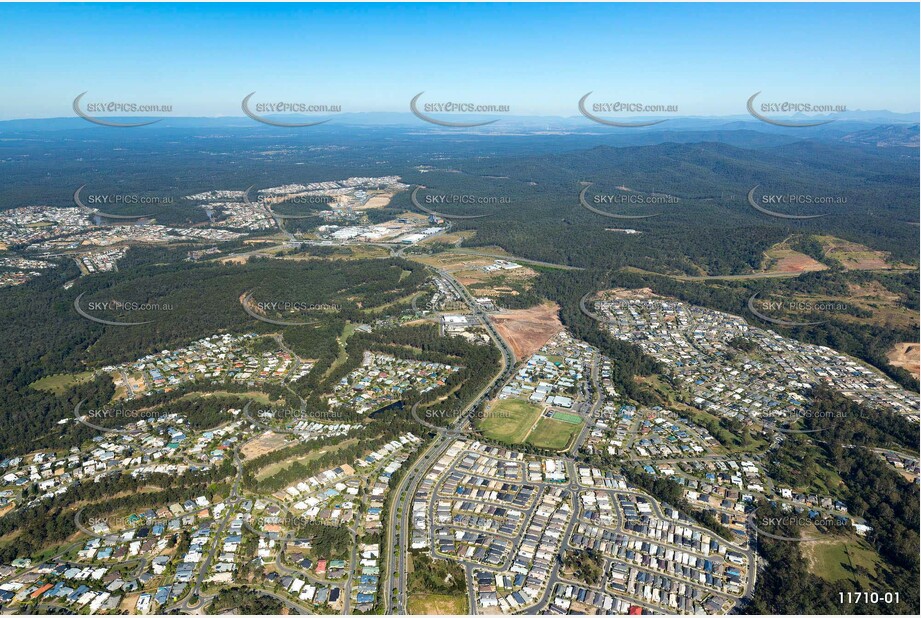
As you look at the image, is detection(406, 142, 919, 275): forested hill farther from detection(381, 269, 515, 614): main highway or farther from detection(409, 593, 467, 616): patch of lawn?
detection(409, 593, 467, 616): patch of lawn

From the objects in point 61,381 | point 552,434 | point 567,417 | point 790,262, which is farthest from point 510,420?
point 790,262

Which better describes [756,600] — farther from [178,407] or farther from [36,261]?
[36,261]

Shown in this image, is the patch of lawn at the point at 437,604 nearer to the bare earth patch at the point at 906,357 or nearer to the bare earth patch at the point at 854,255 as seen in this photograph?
the bare earth patch at the point at 906,357

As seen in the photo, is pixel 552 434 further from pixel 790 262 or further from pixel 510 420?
pixel 790 262

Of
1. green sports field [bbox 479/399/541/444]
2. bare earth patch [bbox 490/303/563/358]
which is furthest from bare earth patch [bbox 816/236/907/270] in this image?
green sports field [bbox 479/399/541/444]

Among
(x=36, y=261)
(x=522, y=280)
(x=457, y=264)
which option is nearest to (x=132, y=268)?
(x=36, y=261)
